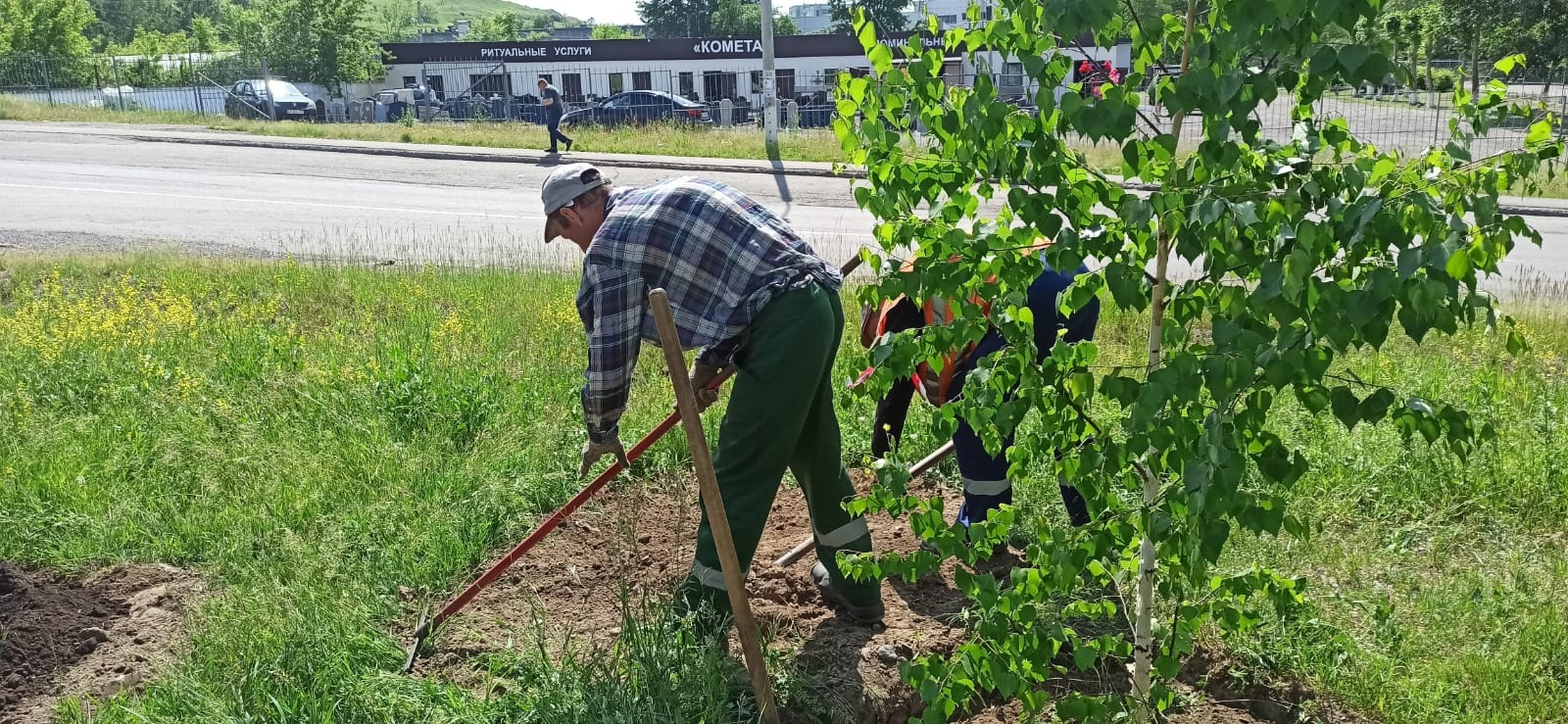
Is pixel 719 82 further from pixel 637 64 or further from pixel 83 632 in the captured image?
pixel 83 632

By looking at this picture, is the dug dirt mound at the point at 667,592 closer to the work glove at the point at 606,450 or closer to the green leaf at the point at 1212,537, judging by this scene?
the work glove at the point at 606,450

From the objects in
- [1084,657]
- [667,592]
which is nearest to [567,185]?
[667,592]

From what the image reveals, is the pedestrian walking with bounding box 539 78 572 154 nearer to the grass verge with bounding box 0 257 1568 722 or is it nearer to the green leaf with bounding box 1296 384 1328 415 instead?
the grass verge with bounding box 0 257 1568 722

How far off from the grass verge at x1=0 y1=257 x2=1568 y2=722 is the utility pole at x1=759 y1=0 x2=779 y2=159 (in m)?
11.9

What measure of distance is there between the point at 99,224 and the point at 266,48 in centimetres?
3286

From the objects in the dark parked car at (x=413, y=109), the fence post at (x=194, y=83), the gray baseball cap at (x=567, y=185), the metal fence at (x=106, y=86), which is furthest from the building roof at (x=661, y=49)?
the gray baseball cap at (x=567, y=185)

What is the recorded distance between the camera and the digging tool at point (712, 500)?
9.48 feet

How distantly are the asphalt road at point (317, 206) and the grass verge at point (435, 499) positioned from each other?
11.4 feet

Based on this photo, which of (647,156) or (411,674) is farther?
(647,156)

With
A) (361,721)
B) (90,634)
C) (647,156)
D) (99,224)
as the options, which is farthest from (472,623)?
(647,156)

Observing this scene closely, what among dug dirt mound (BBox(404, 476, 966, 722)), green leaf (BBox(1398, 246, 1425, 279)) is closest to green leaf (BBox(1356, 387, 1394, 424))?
green leaf (BBox(1398, 246, 1425, 279))

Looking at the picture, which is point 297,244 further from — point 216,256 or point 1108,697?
point 1108,697

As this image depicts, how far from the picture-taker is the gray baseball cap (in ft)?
11.6

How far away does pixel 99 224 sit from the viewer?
41.1 ft
